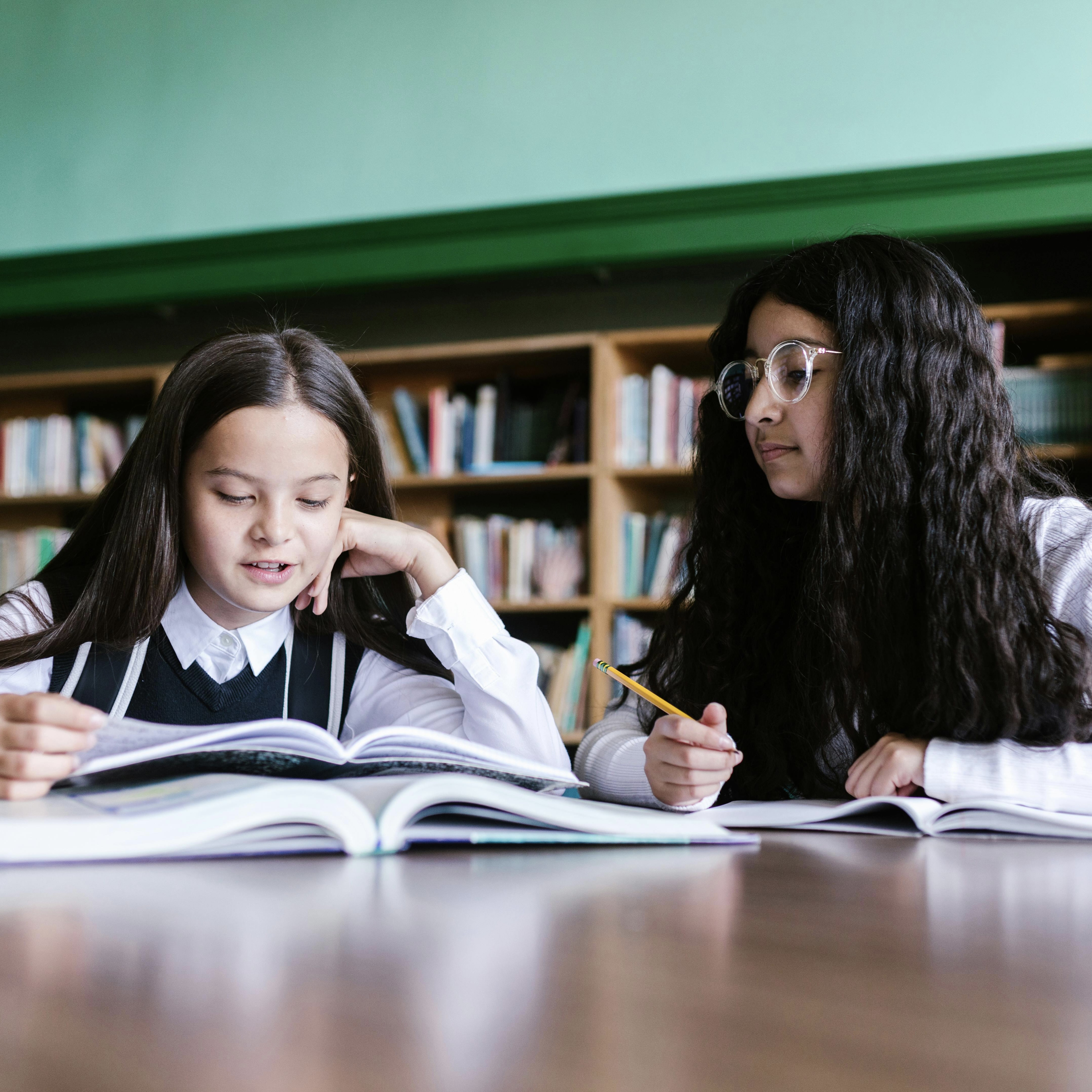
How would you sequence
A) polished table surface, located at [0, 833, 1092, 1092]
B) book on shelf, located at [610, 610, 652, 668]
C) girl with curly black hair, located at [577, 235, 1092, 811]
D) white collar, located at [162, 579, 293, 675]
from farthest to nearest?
book on shelf, located at [610, 610, 652, 668] < white collar, located at [162, 579, 293, 675] < girl with curly black hair, located at [577, 235, 1092, 811] < polished table surface, located at [0, 833, 1092, 1092]

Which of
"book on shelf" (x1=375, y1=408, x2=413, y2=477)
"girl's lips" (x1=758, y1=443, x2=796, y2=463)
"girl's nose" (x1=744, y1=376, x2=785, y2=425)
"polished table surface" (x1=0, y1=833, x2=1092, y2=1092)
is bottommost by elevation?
"polished table surface" (x1=0, y1=833, x2=1092, y2=1092)

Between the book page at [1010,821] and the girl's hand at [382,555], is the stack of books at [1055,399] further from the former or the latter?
the book page at [1010,821]

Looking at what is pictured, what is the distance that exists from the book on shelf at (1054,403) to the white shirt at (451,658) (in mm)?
2105

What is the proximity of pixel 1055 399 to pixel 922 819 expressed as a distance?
248cm

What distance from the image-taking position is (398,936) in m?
0.44

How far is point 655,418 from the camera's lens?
3275mm

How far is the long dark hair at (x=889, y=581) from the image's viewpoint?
1.19m

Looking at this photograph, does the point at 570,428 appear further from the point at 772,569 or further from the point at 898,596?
the point at 898,596

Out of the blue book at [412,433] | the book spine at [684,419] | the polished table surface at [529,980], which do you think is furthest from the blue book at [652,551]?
the polished table surface at [529,980]

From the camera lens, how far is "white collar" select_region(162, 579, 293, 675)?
1397 millimetres

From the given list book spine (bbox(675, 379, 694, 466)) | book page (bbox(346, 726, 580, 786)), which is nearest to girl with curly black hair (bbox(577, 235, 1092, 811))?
book page (bbox(346, 726, 580, 786))

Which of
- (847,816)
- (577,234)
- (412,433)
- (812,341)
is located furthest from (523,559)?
(847,816)

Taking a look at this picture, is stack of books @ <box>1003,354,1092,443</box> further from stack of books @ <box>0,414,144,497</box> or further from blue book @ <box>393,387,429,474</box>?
stack of books @ <box>0,414,144,497</box>

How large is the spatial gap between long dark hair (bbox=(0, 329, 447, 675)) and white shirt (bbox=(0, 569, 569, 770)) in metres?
0.04
